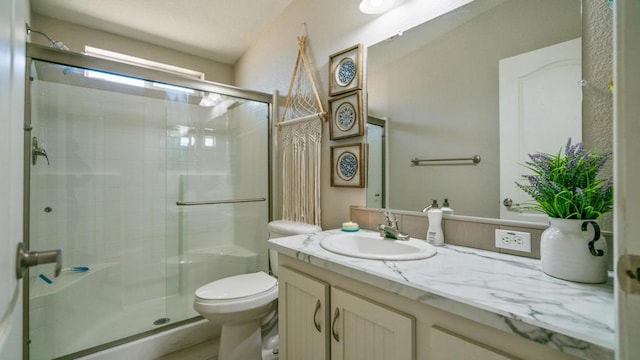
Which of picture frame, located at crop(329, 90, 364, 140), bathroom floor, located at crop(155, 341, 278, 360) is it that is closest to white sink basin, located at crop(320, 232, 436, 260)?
picture frame, located at crop(329, 90, 364, 140)

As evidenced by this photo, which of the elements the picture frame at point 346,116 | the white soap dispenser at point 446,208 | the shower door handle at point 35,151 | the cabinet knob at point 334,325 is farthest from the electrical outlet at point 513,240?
the shower door handle at point 35,151

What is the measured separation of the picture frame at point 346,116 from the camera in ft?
5.42

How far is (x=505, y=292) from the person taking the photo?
0.72 metres

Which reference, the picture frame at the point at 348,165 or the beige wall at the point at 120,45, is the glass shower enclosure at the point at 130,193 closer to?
the beige wall at the point at 120,45

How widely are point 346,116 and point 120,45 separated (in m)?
2.34

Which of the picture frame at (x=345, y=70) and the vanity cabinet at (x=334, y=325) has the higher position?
the picture frame at (x=345, y=70)

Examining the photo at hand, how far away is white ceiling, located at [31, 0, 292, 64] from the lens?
212 cm

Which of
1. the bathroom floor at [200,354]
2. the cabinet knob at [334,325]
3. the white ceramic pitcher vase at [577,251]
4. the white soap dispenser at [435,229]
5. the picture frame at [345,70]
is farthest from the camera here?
the bathroom floor at [200,354]

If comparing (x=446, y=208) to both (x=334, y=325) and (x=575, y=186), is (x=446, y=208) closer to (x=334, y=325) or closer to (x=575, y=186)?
(x=575, y=186)

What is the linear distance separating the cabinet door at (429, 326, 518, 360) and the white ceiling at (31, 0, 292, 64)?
8.09ft

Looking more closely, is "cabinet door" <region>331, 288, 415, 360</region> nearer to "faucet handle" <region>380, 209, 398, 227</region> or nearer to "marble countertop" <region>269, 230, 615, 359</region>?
"marble countertop" <region>269, 230, 615, 359</region>

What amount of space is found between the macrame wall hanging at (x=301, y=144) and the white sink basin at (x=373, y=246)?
539mm

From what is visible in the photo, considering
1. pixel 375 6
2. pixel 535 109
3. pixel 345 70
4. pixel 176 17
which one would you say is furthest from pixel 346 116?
pixel 176 17

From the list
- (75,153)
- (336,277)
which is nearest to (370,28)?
(336,277)
